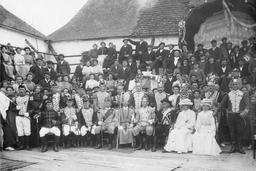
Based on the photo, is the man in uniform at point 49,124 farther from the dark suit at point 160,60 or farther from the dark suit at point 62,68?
the dark suit at point 160,60

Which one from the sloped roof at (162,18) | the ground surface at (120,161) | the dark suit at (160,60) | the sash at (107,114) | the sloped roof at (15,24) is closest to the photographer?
the ground surface at (120,161)

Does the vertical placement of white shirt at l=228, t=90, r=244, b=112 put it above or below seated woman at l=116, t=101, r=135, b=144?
above

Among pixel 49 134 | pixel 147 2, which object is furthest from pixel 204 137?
pixel 147 2

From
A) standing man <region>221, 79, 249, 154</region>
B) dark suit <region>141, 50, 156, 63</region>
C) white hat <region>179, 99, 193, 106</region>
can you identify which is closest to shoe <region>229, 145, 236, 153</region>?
standing man <region>221, 79, 249, 154</region>

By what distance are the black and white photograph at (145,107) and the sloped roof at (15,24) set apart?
5511 mm

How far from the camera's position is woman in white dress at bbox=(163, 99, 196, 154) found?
27.9ft

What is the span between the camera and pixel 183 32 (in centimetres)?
1422

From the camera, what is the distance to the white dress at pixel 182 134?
8.48 metres

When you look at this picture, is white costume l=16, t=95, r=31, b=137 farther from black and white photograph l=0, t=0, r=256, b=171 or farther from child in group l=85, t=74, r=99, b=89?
child in group l=85, t=74, r=99, b=89

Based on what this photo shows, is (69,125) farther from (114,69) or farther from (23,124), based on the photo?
(114,69)

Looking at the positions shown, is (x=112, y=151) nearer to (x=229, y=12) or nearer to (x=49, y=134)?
(x=49, y=134)

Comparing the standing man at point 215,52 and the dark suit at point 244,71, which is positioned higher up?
the standing man at point 215,52

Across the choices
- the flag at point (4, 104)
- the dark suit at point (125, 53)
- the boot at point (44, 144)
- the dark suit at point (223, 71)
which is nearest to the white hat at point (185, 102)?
the dark suit at point (223, 71)

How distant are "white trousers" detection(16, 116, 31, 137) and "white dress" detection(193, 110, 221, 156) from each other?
13.7ft
